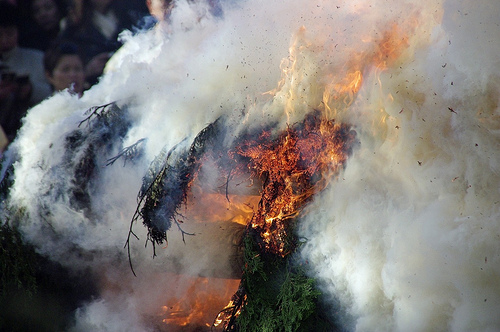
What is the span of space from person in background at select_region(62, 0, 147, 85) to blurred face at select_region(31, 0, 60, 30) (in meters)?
0.11

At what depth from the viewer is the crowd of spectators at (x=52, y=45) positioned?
4.27 metres

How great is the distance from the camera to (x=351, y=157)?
2875 mm

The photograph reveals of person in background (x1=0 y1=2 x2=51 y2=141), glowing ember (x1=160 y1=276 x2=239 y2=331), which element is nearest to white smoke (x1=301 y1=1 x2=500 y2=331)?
glowing ember (x1=160 y1=276 x2=239 y2=331)

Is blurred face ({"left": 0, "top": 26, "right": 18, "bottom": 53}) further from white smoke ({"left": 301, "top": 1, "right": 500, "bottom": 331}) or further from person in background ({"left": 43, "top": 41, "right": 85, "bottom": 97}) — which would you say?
white smoke ({"left": 301, "top": 1, "right": 500, "bottom": 331})

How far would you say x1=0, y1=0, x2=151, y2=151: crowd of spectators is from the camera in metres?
4.27

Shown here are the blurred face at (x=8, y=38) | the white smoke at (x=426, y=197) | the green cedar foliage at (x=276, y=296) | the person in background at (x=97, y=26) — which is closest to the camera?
the white smoke at (x=426, y=197)

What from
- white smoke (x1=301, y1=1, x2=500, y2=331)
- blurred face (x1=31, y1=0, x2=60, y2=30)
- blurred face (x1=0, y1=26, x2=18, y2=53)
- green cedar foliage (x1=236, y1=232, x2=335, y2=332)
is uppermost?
blurred face (x1=0, y1=26, x2=18, y2=53)

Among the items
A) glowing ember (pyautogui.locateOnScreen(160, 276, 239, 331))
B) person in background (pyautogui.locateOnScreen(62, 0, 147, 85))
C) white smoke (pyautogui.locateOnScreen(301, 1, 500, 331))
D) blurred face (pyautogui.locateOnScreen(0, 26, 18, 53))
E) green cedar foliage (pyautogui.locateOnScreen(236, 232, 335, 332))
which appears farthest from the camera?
person in background (pyautogui.locateOnScreen(62, 0, 147, 85))

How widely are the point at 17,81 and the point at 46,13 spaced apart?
77 cm

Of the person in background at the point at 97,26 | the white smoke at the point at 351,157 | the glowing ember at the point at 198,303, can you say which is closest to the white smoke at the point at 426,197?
the white smoke at the point at 351,157

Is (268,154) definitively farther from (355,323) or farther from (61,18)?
(61,18)

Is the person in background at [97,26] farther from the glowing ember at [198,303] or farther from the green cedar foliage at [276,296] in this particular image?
the green cedar foliage at [276,296]

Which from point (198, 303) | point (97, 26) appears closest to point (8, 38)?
point (97, 26)

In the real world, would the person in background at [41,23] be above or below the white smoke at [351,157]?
above
